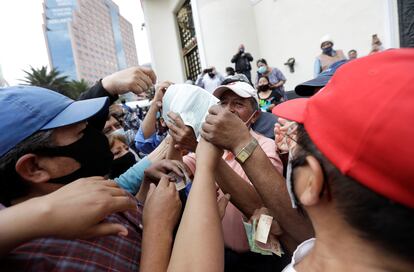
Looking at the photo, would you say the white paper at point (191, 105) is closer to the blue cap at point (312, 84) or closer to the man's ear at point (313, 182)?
the blue cap at point (312, 84)

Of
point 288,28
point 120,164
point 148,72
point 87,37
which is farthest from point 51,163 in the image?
point 87,37

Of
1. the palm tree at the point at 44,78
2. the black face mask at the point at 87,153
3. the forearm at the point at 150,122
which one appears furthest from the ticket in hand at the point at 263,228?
the palm tree at the point at 44,78

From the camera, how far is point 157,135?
2.73 m

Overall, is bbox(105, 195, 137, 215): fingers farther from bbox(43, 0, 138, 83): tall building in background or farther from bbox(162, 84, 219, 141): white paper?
bbox(43, 0, 138, 83): tall building in background

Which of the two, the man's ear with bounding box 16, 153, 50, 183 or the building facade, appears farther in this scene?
the building facade

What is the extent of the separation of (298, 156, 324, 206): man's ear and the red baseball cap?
0.05 meters

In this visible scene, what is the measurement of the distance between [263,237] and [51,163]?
34.7 inches

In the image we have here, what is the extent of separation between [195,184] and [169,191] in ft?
0.60

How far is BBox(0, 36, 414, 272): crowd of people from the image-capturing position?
58 cm

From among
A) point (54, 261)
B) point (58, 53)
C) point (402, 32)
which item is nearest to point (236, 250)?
point (54, 261)

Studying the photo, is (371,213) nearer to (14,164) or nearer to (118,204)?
(118,204)

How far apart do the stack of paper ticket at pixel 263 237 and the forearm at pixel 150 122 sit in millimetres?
1414

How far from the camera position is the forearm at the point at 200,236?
0.81m

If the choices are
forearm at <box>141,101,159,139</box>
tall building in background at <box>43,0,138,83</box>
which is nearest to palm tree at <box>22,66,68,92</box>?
forearm at <box>141,101,159,139</box>
